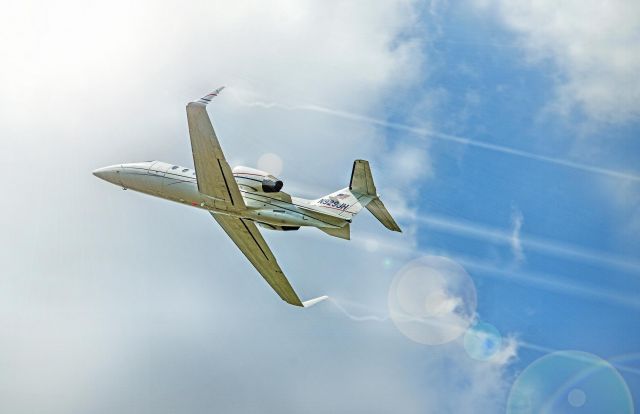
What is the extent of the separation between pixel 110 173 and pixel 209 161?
13978mm

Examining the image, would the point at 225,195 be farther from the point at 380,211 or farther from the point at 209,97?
the point at 380,211

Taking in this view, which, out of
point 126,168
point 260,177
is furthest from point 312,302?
point 126,168

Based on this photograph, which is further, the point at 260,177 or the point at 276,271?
the point at 276,271

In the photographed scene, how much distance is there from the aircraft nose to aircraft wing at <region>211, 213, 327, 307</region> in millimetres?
9753

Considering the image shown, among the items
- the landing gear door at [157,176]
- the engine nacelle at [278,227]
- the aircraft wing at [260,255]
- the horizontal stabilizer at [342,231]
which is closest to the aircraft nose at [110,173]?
the landing gear door at [157,176]

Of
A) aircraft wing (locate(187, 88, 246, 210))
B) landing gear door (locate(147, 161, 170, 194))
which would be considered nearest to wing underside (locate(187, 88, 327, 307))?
aircraft wing (locate(187, 88, 246, 210))

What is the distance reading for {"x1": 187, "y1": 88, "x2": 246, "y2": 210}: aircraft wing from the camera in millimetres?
39044

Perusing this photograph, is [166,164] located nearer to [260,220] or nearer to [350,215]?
[260,220]

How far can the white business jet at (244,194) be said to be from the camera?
40719 mm

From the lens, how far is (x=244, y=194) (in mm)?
43594

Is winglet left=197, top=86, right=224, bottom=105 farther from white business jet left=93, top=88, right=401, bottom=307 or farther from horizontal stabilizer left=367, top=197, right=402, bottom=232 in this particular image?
horizontal stabilizer left=367, top=197, right=402, bottom=232

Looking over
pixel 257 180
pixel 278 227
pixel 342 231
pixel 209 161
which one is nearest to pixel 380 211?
pixel 342 231

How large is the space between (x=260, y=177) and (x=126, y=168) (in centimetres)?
1382

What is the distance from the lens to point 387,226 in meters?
44.6
